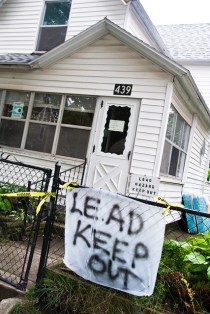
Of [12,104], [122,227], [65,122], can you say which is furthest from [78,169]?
[122,227]

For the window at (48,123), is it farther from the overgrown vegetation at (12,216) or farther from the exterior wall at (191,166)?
the exterior wall at (191,166)

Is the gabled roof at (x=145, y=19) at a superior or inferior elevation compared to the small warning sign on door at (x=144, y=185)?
superior

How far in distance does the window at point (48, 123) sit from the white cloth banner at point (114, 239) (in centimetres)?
425

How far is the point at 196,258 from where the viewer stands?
2.81m

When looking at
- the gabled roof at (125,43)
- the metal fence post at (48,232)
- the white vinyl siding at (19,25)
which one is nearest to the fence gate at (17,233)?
the metal fence post at (48,232)

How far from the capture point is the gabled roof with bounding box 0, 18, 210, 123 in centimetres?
588

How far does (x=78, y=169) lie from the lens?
697 cm

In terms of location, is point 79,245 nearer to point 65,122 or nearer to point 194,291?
point 194,291

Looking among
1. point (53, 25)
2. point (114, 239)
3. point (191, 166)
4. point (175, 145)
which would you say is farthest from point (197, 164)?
point (114, 239)

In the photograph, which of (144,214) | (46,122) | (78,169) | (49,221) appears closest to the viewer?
(144,214)

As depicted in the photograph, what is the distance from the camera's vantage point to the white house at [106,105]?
626 centimetres

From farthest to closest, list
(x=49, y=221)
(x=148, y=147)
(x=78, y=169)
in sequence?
(x=78, y=169)
(x=148, y=147)
(x=49, y=221)

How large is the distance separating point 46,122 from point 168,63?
3515 mm

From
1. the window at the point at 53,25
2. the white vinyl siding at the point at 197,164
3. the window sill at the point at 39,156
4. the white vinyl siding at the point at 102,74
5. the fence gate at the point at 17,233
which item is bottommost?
the fence gate at the point at 17,233
